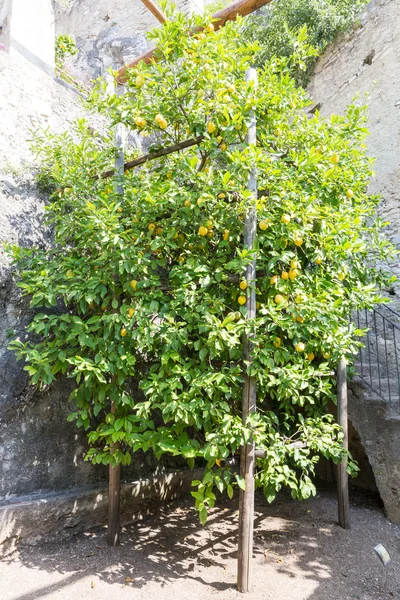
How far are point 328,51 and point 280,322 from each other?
6390 mm

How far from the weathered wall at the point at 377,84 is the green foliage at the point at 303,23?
0.22 m

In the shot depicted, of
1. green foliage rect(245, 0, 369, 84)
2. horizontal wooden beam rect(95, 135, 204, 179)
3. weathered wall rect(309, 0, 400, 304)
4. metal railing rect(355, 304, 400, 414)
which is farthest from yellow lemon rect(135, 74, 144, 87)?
green foliage rect(245, 0, 369, 84)

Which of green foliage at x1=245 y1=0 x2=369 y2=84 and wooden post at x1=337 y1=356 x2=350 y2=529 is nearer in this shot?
wooden post at x1=337 y1=356 x2=350 y2=529

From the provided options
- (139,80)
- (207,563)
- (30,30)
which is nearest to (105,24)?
(30,30)

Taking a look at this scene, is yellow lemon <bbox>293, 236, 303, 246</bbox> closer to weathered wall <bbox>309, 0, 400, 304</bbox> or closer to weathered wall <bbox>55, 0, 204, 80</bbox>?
weathered wall <bbox>309, 0, 400, 304</bbox>

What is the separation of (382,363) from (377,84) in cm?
415

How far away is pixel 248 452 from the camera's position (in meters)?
2.92

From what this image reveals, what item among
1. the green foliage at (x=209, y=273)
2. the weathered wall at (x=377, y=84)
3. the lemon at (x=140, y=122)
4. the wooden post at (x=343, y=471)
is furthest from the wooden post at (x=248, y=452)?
the weathered wall at (x=377, y=84)

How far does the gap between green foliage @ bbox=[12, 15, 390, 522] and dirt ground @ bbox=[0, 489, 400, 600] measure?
2.16 feet

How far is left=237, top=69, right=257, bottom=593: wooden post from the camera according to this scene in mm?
2879

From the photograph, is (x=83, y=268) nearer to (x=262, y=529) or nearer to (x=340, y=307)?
(x=340, y=307)

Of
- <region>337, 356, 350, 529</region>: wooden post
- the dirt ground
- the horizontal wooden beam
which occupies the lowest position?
the dirt ground

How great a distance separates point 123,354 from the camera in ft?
9.82

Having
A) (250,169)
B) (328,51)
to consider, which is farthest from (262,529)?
(328,51)
